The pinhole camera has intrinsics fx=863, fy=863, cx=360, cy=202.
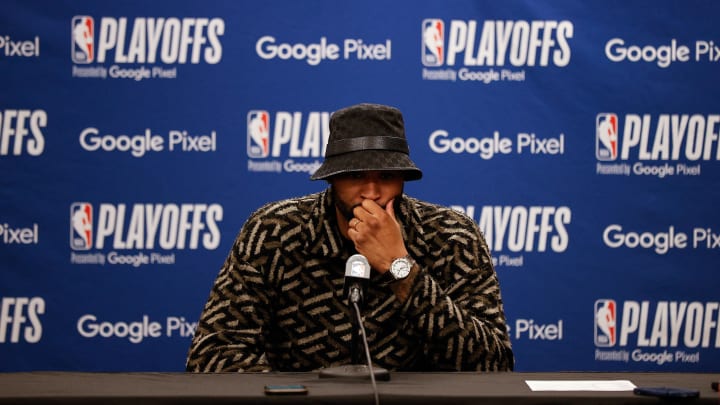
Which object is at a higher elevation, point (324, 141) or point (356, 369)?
point (324, 141)

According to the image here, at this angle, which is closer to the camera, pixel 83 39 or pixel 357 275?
pixel 357 275

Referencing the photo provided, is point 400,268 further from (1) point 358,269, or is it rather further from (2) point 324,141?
(2) point 324,141

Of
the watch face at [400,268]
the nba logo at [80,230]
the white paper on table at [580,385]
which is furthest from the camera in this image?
the nba logo at [80,230]

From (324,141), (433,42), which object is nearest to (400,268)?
(324,141)

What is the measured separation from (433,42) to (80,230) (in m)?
1.70

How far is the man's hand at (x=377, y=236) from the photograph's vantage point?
1.98 meters

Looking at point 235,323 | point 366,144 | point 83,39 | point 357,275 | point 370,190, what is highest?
point 83,39

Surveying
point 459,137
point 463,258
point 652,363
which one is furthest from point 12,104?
point 652,363

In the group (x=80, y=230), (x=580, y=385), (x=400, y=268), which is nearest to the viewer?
(x=580, y=385)

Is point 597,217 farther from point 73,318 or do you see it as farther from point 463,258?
point 73,318

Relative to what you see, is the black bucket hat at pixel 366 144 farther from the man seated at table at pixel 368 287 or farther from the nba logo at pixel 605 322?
the nba logo at pixel 605 322

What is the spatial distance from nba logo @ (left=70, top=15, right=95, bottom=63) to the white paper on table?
106 inches

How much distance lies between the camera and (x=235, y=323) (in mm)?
2076

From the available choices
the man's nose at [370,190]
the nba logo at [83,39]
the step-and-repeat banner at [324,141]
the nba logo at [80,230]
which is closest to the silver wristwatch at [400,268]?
the man's nose at [370,190]
